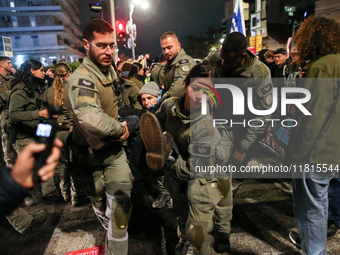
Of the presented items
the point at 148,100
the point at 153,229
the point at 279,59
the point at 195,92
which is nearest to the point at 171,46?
the point at 148,100

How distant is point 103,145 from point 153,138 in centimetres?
65

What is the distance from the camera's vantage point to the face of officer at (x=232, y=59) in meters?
2.66

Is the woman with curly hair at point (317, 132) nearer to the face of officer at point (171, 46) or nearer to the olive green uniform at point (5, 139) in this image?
the face of officer at point (171, 46)

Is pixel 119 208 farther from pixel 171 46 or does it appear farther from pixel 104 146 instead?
pixel 171 46

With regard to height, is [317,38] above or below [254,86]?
above

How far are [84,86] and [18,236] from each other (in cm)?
246

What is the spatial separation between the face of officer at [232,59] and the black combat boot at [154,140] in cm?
149

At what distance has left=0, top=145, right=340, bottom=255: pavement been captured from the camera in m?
2.68

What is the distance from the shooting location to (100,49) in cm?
224

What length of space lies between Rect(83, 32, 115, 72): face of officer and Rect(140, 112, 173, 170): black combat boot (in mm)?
910

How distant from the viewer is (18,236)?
303cm

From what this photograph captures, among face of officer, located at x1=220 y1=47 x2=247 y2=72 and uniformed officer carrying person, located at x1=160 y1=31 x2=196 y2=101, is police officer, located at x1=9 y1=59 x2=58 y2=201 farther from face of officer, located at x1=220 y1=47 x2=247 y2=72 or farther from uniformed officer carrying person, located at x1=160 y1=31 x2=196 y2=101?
face of officer, located at x1=220 y1=47 x2=247 y2=72

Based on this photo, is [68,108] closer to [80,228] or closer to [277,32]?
A: [80,228]

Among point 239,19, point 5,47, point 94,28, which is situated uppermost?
point 5,47
